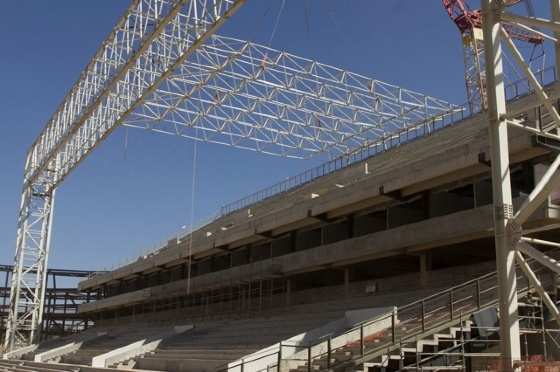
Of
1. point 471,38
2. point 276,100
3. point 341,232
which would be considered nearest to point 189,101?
point 276,100

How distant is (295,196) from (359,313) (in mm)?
18875

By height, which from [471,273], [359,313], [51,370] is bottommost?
[51,370]

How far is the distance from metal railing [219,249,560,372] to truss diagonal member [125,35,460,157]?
55.7 feet

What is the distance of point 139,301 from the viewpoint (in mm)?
47906

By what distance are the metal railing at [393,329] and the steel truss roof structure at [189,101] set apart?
12.3 meters

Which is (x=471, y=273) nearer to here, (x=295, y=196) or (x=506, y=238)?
(x=506, y=238)

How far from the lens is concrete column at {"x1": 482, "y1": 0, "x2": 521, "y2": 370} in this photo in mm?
11297

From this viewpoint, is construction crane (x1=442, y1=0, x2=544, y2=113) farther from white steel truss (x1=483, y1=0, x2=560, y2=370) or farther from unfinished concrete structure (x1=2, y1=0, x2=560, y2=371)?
white steel truss (x1=483, y1=0, x2=560, y2=370)

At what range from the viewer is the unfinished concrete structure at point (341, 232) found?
598 inches

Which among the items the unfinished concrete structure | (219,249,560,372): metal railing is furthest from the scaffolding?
(219,249,560,372): metal railing

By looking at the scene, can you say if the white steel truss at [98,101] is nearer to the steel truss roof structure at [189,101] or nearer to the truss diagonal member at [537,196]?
the steel truss roof structure at [189,101]

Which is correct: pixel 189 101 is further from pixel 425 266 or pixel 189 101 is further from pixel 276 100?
pixel 425 266

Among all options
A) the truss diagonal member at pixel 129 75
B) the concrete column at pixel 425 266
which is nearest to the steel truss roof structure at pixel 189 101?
the truss diagonal member at pixel 129 75

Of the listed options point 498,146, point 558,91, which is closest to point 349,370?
point 498,146
